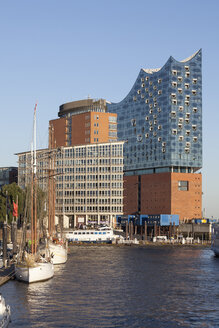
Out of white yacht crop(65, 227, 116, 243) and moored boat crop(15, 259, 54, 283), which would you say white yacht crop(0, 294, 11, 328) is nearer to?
moored boat crop(15, 259, 54, 283)

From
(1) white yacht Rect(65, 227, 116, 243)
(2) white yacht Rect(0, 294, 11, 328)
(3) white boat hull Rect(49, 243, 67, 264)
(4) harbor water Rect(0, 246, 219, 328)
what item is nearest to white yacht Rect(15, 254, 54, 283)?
(4) harbor water Rect(0, 246, 219, 328)

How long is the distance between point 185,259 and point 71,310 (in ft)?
227

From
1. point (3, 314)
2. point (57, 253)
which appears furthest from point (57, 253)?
point (3, 314)

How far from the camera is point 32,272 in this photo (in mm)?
68500

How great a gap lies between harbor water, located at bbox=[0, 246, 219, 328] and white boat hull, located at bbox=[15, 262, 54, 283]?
0.98 metres

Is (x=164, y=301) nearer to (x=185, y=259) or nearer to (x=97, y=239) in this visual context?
(x=185, y=259)

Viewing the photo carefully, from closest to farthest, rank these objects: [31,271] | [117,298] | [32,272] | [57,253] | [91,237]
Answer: [117,298]
[31,271]
[32,272]
[57,253]
[91,237]

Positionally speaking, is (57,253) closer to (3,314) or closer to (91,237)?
(3,314)

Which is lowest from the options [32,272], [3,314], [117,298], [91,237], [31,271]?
[91,237]

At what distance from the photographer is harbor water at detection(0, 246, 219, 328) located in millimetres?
50688

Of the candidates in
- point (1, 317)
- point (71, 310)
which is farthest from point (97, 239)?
point (1, 317)

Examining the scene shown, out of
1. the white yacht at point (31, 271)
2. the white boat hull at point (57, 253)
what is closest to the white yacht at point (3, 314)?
the white yacht at point (31, 271)

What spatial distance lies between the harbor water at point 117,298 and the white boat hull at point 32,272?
0.98 m

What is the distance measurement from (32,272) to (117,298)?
487 inches
